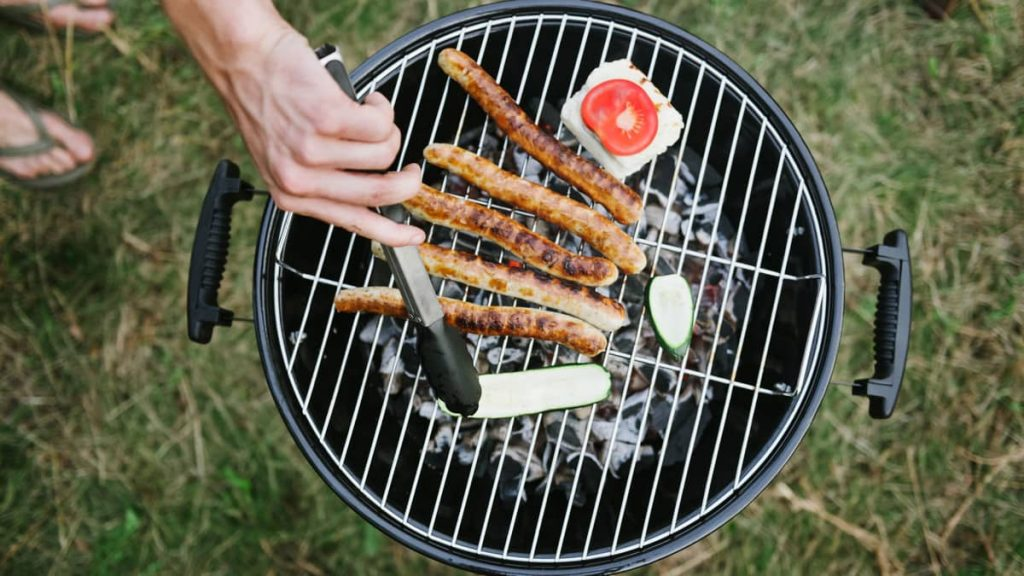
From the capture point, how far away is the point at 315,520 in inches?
153

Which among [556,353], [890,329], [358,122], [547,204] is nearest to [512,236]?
[547,204]

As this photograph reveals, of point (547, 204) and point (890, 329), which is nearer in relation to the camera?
point (890, 329)

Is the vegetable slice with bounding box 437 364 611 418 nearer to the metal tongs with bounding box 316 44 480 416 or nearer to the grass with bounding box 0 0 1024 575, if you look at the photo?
the metal tongs with bounding box 316 44 480 416

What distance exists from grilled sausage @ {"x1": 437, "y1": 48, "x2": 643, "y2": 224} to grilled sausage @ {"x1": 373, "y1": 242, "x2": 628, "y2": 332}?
37cm

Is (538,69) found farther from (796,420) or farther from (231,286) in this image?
(231,286)

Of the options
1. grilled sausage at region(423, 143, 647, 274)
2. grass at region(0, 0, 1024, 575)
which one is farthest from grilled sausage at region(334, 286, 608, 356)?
grass at region(0, 0, 1024, 575)

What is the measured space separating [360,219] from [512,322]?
92 centimetres

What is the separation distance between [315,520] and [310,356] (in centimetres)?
139

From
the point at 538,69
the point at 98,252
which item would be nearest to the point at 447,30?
the point at 538,69

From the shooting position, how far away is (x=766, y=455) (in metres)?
2.63

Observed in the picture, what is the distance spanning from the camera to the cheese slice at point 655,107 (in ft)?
9.33

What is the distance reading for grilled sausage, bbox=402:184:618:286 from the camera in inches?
108

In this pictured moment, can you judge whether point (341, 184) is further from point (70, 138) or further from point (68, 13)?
point (68, 13)

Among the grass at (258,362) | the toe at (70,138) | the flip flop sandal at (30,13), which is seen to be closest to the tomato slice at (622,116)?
the grass at (258,362)
